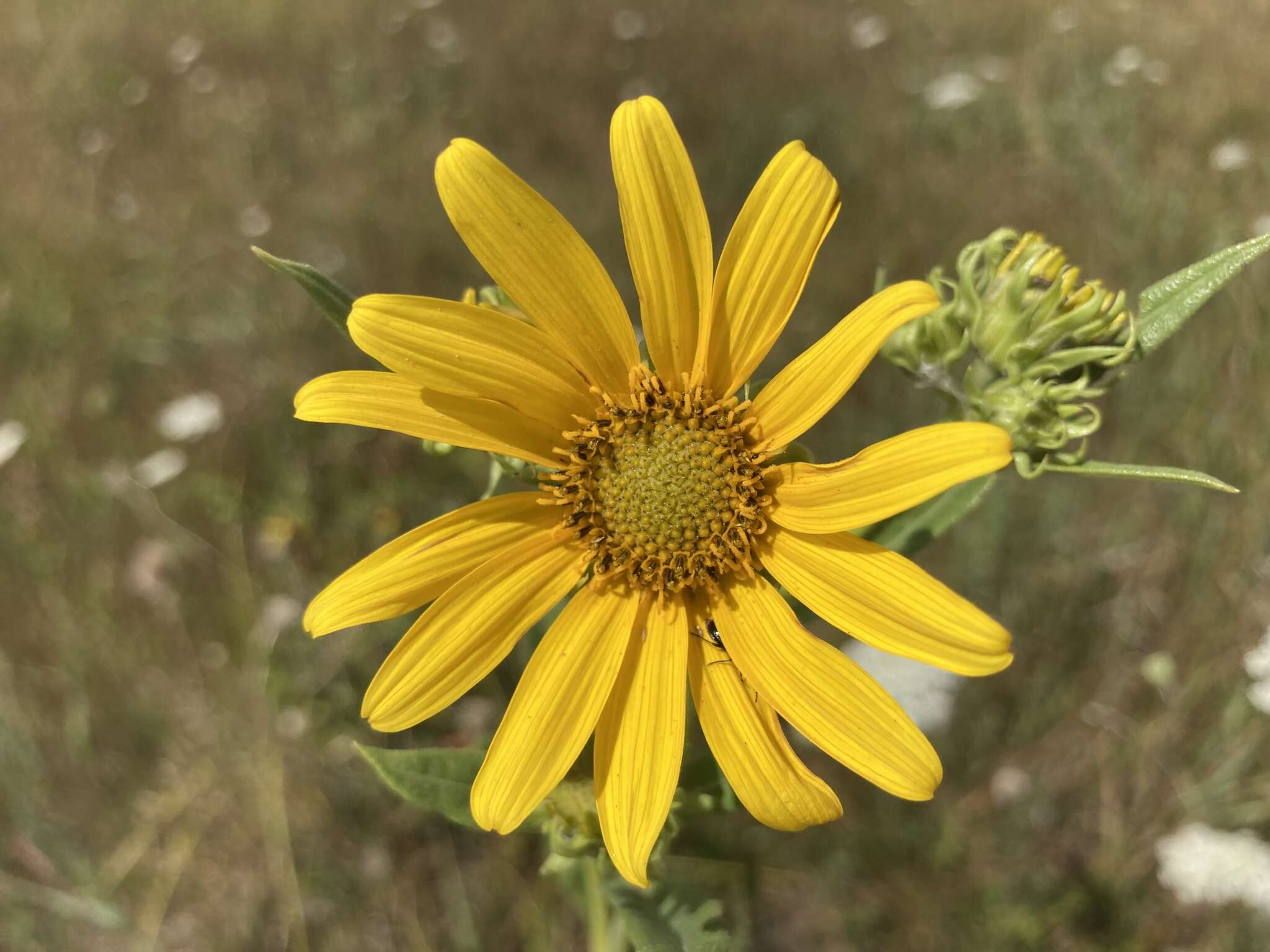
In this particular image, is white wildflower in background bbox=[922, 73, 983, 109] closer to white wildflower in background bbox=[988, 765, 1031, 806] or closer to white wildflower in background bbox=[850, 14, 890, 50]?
white wildflower in background bbox=[850, 14, 890, 50]

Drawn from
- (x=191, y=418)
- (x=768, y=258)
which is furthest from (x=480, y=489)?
(x=768, y=258)

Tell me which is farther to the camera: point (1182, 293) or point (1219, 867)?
point (1219, 867)

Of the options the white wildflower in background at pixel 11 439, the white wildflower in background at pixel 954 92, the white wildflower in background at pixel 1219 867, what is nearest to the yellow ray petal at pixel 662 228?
the white wildflower in background at pixel 1219 867

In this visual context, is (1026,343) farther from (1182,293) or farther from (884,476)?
(884,476)

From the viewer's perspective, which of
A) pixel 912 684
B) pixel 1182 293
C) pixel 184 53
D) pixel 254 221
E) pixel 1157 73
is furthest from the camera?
pixel 184 53

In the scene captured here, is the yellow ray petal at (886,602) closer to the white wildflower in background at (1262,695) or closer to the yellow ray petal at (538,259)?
the yellow ray petal at (538,259)

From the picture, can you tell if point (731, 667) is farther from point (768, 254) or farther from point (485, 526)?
point (768, 254)

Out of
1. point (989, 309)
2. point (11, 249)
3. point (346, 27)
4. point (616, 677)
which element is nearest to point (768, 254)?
point (989, 309)

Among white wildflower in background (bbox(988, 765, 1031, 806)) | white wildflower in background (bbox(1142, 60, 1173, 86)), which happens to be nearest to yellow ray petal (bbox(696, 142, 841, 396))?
white wildflower in background (bbox(988, 765, 1031, 806))
